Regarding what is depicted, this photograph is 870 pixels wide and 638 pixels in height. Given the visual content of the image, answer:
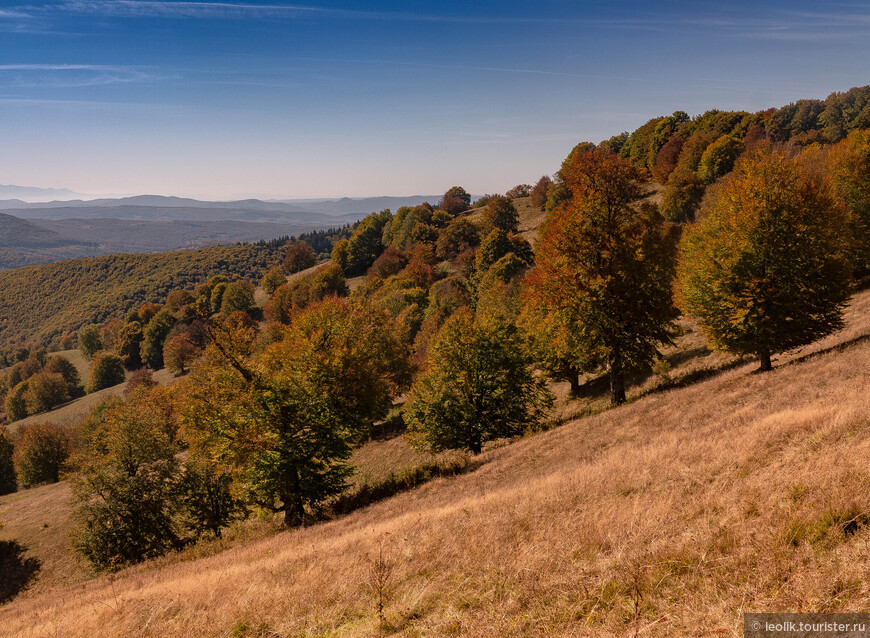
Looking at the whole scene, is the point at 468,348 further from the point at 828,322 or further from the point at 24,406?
the point at 24,406

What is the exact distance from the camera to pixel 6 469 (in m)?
66.8

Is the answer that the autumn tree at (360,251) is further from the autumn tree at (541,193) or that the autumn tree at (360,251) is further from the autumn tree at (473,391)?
the autumn tree at (473,391)

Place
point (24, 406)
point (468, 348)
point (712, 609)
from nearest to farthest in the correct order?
point (712, 609)
point (468, 348)
point (24, 406)

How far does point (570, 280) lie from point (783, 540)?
18913 mm

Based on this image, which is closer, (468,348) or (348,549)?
(348,549)

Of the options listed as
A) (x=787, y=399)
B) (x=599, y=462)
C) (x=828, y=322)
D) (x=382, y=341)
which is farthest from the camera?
(x=382, y=341)

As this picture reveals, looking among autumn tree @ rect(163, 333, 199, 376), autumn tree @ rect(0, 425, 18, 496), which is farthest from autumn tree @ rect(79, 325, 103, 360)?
autumn tree @ rect(0, 425, 18, 496)

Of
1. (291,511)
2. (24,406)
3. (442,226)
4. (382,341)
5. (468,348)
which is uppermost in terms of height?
(442,226)

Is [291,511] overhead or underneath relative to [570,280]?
underneath

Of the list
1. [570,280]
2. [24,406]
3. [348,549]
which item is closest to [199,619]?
[348,549]

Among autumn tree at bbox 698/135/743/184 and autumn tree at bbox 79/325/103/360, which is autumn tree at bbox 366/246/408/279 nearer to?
autumn tree at bbox 698/135/743/184

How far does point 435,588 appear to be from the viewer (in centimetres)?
784

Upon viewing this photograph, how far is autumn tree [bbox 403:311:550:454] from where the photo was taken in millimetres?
28250

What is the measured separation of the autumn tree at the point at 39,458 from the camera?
223 ft
